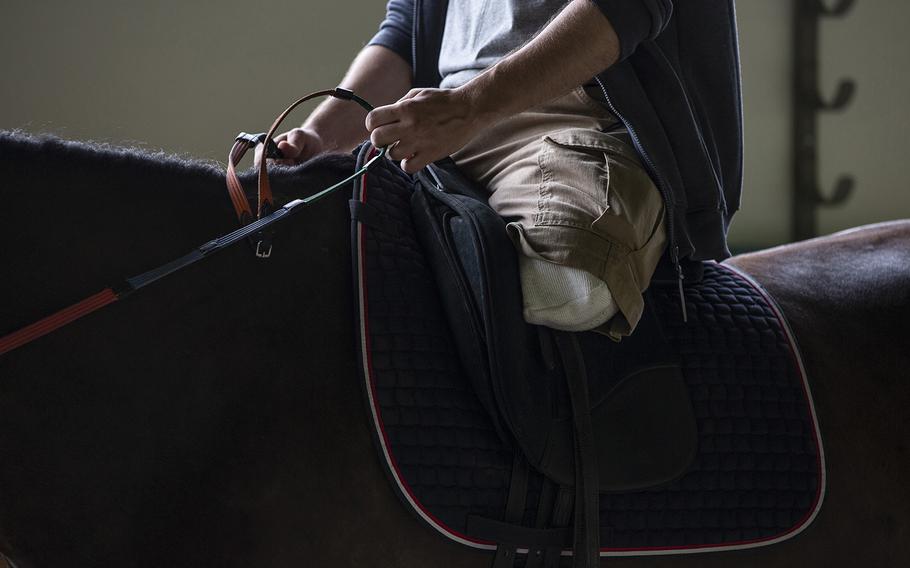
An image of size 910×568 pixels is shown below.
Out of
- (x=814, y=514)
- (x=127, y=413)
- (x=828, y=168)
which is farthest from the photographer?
(x=828, y=168)

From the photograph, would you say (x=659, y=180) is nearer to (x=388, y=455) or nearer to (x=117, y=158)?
(x=388, y=455)

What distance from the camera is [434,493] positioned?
0.97 meters

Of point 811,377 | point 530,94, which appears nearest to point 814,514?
point 811,377

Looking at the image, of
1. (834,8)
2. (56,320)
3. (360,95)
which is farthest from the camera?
(834,8)

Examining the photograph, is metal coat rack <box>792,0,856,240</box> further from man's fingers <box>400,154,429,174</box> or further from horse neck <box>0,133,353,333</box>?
horse neck <box>0,133,353,333</box>

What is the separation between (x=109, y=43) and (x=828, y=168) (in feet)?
11.8

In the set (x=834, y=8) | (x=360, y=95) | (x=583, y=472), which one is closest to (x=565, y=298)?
(x=583, y=472)

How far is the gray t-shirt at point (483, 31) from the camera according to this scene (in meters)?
1.21

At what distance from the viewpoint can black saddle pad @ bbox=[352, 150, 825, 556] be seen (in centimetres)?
98

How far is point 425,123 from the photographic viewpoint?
3.42ft

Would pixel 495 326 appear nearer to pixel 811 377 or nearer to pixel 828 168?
pixel 811 377

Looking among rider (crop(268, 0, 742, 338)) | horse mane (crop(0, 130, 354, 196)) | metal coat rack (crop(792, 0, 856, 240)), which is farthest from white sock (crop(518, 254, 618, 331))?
metal coat rack (crop(792, 0, 856, 240))

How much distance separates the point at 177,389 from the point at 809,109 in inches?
168

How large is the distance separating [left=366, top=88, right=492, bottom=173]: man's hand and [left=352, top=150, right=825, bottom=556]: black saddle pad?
2.7 inches
